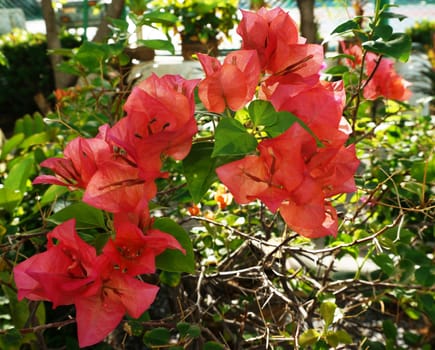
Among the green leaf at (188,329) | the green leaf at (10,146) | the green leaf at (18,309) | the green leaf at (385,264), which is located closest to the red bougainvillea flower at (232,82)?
the green leaf at (188,329)

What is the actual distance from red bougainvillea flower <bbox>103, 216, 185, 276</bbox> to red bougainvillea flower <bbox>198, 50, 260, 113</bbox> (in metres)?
0.12

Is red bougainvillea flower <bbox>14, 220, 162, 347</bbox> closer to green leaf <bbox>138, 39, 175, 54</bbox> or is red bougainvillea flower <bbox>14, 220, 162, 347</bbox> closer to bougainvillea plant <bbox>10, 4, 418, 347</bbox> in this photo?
bougainvillea plant <bbox>10, 4, 418, 347</bbox>

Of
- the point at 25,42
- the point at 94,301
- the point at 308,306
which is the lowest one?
the point at 25,42

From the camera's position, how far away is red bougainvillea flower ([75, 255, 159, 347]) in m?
0.35

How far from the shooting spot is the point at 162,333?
606 millimetres

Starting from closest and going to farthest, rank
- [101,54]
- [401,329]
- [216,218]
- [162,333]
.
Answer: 1. [162,333]
2. [101,54]
3. [216,218]
4. [401,329]

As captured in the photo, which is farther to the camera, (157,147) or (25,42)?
(25,42)

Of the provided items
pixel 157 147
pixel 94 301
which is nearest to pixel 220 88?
pixel 157 147

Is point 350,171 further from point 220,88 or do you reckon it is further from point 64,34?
point 64,34

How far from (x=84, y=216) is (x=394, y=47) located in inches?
14.3

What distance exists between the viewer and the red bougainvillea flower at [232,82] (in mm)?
412

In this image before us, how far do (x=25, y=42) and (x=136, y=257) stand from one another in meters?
5.86

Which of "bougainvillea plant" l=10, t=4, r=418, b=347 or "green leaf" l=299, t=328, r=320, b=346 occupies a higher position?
"bougainvillea plant" l=10, t=4, r=418, b=347

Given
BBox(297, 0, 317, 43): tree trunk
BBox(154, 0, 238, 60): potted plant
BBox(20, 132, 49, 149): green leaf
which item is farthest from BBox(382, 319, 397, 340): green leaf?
BBox(154, 0, 238, 60): potted plant
